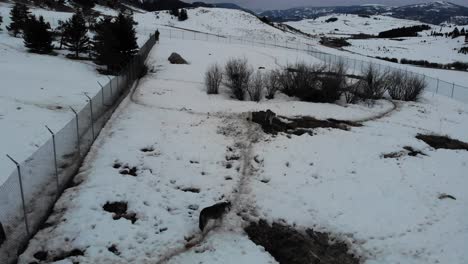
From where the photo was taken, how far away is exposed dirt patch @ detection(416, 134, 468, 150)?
18306mm

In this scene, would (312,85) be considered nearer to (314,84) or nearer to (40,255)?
(314,84)

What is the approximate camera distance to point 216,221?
1052 centimetres

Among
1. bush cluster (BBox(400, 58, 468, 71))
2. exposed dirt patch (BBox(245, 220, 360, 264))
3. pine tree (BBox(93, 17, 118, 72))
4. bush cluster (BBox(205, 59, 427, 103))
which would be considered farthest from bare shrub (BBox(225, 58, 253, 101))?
bush cluster (BBox(400, 58, 468, 71))

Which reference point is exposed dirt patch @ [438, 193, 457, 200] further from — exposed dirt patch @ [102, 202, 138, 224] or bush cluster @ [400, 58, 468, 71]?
bush cluster @ [400, 58, 468, 71]

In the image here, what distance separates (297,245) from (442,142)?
12274mm

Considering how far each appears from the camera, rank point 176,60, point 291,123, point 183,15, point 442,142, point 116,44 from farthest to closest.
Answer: point 183,15 < point 176,60 < point 116,44 < point 291,123 < point 442,142

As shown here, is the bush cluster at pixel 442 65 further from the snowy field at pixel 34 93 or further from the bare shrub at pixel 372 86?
the snowy field at pixel 34 93

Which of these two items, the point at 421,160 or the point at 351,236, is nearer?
the point at 351,236

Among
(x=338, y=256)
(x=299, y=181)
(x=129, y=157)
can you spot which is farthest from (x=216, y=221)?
(x=129, y=157)

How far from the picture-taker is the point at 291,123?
19891 millimetres

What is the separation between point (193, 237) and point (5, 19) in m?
46.3

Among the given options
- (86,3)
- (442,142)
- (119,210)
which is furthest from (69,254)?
(86,3)

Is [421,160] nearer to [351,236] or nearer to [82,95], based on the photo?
[351,236]

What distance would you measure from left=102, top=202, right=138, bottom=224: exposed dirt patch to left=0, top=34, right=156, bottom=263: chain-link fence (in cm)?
141
